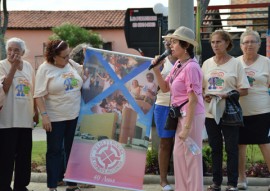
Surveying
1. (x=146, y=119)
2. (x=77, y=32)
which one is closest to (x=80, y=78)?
(x=146, y=119)

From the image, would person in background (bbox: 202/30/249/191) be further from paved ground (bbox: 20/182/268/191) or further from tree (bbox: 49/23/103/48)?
tree (bbox: 49/23/103/48)

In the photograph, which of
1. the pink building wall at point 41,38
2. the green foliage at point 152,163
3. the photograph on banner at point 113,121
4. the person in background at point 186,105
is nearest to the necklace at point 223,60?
the photograph on banner at point 113,121

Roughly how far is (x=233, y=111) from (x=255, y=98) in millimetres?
511

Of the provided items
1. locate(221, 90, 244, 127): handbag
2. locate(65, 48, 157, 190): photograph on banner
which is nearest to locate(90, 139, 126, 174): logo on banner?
locate(65, 48, 157, 190): photograph on banner

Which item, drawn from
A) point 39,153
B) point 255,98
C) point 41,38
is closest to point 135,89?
point 255,98

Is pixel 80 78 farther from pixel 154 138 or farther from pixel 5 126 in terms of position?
pixel 154 138

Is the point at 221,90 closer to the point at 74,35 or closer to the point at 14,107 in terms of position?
the point at 14,107

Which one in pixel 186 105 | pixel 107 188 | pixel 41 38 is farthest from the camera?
pixel 41 38

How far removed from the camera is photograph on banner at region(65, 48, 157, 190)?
21.8ft

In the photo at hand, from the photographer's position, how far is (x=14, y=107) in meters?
6.69

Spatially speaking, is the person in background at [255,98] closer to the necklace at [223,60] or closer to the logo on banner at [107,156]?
the necklace at [223,60]

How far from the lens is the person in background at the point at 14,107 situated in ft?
21.8

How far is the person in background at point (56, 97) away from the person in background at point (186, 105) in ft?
4.74

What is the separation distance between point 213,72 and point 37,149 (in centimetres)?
525
